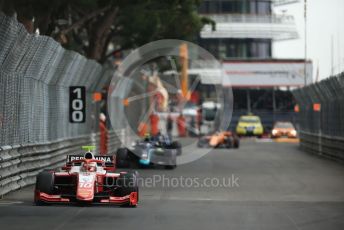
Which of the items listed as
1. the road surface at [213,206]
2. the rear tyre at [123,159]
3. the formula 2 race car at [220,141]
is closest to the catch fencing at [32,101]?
the road surface at [213,206]

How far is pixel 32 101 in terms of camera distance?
2028 centimetres

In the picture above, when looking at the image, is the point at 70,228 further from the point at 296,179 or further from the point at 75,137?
the point at 75,137

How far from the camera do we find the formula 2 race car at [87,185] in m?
14.5

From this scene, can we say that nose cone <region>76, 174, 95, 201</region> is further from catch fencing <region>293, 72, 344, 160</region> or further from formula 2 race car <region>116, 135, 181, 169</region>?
catch fencing <region>293, 72, 344, 160</region>

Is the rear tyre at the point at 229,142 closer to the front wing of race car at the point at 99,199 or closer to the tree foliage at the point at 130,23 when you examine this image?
the tree foliage at the point at 130,23

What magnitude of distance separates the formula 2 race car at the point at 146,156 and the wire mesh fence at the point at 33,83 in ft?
6.07

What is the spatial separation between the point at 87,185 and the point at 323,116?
2083 cm

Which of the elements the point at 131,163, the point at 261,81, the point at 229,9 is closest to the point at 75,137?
the point at 131,163

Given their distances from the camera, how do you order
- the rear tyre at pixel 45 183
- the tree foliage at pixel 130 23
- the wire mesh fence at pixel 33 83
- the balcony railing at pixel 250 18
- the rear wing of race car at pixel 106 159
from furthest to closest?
the balcony railing at pixel 250 18, the tree foliage at pixel 130 23, the wire mesh fence at pixel 33 83, the rear wing of race car at pixel 106 159, the rear tyre at pixel 45 183

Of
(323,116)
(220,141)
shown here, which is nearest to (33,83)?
(323,116)

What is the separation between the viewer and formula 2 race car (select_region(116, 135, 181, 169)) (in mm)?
26312

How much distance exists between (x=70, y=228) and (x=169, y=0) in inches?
766

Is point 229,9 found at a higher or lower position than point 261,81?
higher

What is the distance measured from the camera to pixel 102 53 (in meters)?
44.5
